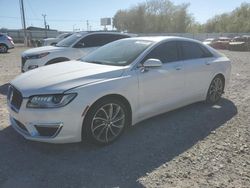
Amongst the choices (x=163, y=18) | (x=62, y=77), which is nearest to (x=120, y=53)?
(x=62, y=77)

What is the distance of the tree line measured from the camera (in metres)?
82.4

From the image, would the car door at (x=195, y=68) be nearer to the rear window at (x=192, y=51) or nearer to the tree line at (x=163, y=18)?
the rear window at (x=192, y=51)

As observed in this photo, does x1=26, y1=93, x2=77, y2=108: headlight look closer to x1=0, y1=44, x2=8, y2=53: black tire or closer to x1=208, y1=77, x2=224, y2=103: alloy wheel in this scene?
x1=208, y1=77, x2=224, y2=103: alloy wheel

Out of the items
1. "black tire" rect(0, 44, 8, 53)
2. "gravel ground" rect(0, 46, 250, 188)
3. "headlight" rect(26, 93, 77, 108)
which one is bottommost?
"black tire" rect(0, 44, 8, 53)

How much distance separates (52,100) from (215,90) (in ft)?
13.1

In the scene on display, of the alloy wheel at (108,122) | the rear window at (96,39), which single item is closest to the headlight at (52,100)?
the alloy wheel at (108,122)

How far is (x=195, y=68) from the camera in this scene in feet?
19.6

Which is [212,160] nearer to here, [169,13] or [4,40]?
[4,40]

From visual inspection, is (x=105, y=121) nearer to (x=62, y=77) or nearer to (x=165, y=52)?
(x=62, y=77)

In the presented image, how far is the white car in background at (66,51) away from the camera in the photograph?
9.38 metres

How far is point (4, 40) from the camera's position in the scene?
25.0 metres

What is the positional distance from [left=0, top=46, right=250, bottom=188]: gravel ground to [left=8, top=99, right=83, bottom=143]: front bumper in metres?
0.27

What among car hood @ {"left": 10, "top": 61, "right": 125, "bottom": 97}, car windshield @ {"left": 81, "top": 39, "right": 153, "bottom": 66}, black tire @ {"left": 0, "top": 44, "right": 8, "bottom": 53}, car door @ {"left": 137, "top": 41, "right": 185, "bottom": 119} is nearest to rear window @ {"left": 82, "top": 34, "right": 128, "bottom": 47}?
car windshield @ {"left": 81, "top": 39, "right": 153, "bottom": 66}

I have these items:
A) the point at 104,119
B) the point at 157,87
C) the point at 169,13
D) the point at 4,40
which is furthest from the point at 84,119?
the point at 169,13
